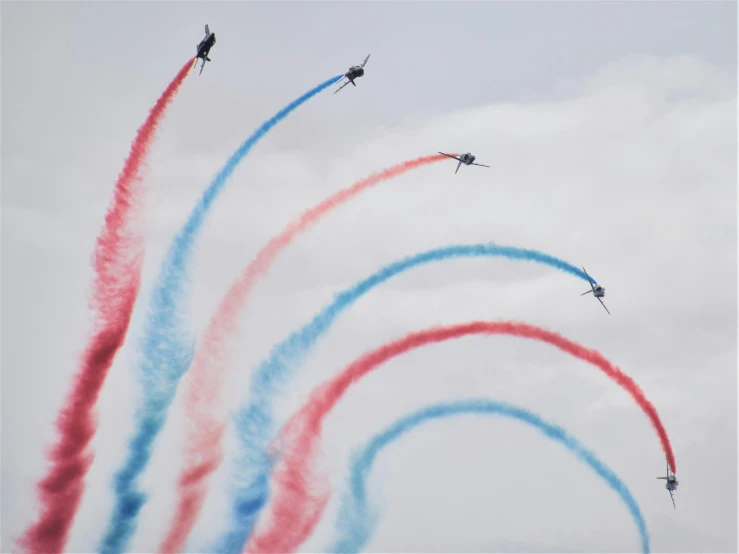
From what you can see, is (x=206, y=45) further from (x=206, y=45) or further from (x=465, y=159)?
(x=465, y=159)

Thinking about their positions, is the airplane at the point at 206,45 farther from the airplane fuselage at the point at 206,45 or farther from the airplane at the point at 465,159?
the airplane at the point at 465,159

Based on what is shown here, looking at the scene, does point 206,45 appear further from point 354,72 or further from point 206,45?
point 354,72

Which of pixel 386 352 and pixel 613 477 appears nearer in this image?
pixel 386 352

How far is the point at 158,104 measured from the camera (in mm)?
66625

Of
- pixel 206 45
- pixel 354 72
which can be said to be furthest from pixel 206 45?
pixel 354 72

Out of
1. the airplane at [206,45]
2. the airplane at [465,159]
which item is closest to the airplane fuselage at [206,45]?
the airplane at [206,45]

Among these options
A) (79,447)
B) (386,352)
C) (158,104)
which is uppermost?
(158,104)

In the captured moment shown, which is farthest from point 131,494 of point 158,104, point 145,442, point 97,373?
point 158,104

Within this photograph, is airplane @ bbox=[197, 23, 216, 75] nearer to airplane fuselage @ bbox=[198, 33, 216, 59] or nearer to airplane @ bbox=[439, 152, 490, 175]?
airplane fuselage @ bbox=[198, 33, 216, 59]

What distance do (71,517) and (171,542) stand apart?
6.26m

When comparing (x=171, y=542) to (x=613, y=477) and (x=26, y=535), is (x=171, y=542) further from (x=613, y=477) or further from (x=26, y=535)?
(x=613, y=477)

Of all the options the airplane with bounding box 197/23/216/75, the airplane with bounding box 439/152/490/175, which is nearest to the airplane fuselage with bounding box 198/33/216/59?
the airplane with bounding box 197/23/216/75

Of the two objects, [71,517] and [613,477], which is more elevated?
[613,477]

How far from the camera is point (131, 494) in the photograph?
65125 mm
